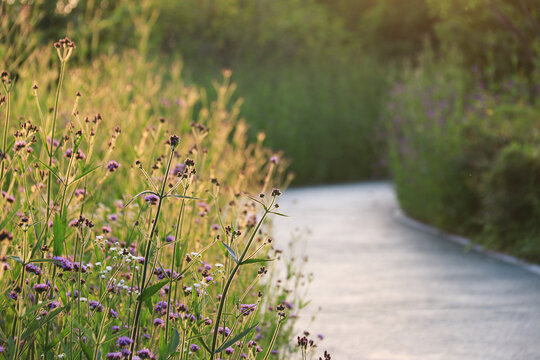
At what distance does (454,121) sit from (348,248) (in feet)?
10.0

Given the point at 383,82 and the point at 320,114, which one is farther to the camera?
the point at 383,82

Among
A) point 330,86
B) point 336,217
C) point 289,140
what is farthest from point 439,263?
point 330,86

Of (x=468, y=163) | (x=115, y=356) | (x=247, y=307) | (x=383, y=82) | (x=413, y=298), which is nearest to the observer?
(x=115, y=356)

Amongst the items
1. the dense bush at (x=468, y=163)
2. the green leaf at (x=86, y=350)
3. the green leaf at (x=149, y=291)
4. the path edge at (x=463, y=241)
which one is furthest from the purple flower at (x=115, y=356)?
the dense bush at (x=468, y=163)

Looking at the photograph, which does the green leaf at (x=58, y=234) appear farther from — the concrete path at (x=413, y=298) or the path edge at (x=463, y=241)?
the path edge at (x=463, y=241)

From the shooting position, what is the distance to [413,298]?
7.21 meters

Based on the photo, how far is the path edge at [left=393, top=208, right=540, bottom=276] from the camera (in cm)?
866

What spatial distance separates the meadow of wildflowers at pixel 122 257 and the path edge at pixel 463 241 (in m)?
3.72

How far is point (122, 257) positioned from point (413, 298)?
14.6ft

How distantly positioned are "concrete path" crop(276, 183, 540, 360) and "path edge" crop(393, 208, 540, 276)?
0.16 meters

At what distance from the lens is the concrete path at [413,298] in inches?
220

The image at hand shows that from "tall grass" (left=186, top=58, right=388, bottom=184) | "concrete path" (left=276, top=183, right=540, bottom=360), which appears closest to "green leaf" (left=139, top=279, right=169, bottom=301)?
"concrete path" (left=276, top=183, right=540, bottom=360)

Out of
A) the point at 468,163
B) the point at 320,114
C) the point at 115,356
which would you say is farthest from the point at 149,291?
the point at 320,114

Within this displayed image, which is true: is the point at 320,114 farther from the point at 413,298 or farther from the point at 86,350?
the point at 86,350
